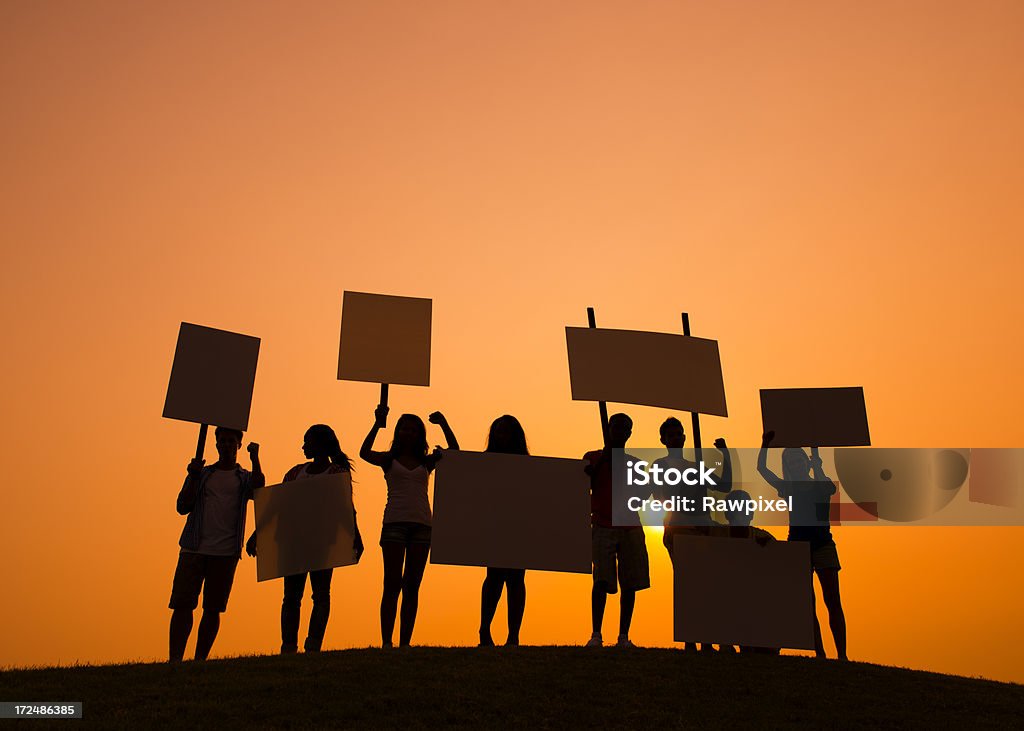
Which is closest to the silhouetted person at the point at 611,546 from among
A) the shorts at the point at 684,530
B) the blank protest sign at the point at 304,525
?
the shorts at the point at 684,530

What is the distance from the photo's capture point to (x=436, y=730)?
379 inches

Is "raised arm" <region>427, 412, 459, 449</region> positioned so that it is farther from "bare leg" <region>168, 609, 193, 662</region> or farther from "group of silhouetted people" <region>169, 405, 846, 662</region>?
"bare leg" <region>168, 609, 193, 662</region>

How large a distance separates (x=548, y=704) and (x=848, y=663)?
4.39 m

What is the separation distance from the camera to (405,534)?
40.7 feet

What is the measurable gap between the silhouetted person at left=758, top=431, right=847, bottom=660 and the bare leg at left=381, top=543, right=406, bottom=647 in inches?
170

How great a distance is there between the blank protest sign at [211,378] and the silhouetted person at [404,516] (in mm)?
1523

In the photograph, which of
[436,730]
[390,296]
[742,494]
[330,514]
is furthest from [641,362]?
[436,730]

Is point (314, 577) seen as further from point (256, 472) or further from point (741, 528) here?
point (741, 528)

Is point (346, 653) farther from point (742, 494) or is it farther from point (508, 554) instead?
point (742, 494)

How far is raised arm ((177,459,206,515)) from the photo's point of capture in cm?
1239

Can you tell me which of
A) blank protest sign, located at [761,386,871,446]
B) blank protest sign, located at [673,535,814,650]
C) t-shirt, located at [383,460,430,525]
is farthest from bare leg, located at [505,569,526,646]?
blank protest sign, located at [761,386,871,446]

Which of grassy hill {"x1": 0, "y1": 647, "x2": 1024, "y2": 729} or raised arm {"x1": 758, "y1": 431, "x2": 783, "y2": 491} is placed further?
raised arm {"x1": 758, "y1": 431, "x2": 783, "y2": 491}

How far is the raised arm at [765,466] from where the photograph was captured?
13.3 meters

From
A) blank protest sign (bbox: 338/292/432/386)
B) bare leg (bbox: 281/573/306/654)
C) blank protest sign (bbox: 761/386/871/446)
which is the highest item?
blank protest sign (bbox: 338/292/432/386)
